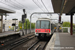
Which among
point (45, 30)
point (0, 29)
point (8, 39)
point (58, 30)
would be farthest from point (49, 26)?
point (58, 30)

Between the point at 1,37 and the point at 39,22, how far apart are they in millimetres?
5643

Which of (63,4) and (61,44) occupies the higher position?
(63,4)

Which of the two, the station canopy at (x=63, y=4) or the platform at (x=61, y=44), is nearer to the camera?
the platform at (x=61, y=44)

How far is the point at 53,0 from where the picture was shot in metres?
10.4

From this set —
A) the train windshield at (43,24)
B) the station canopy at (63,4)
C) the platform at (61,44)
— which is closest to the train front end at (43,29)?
the train windshield at (43,24)

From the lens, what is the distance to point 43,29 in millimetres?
16531

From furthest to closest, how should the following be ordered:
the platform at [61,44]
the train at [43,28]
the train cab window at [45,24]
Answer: the train cab window at [45,24], the train at [43,28], the platform at [61,44]

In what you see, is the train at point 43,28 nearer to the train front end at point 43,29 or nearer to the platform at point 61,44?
the train front end at point 43,29

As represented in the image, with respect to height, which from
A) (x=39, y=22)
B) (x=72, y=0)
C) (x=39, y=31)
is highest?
(x=72, y=0)

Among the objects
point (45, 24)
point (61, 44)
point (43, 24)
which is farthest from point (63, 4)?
point (43, 24)

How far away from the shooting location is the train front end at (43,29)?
16.5 m

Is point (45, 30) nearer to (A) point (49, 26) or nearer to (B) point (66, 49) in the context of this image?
(A) point (49, 26)

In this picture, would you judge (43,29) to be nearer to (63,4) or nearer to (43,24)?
(43,24)

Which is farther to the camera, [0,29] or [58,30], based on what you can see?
[58,30]
